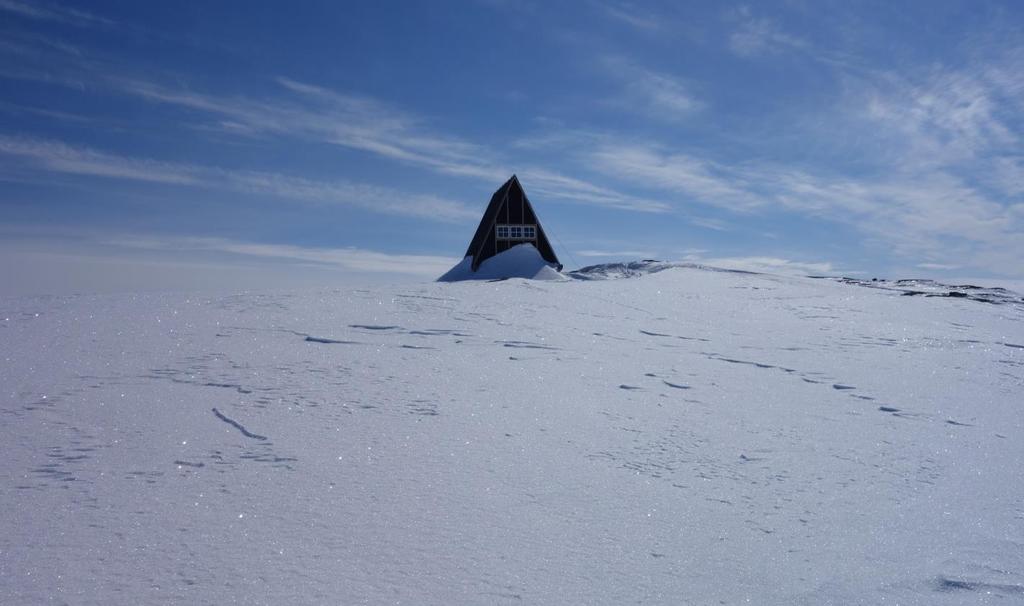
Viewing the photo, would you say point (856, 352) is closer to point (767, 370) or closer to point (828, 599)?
point (767, 370)

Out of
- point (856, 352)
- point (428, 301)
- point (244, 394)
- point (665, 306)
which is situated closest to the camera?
point (244, 394)

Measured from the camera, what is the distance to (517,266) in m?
20.8

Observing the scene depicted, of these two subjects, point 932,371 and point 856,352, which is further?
point 856,352

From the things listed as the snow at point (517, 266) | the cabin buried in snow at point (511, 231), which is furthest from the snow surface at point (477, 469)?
the cabin buried in snow at point (511, 231)

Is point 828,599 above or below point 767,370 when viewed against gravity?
below

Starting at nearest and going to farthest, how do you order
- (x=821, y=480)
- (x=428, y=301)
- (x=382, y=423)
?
(x=821, y=480) < (x=382, y=423) < (x=428, y=301)

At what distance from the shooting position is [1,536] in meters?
2.57

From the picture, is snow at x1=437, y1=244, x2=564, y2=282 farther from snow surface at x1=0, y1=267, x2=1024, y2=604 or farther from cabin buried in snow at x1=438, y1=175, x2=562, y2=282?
snow surface at x1=0, y1=267, x2=1024, y2=604

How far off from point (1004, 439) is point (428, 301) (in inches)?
271

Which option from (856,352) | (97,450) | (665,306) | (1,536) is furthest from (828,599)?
(665,306)

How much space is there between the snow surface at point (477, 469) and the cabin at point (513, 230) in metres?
15.4

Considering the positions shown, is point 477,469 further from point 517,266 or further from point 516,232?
point 516,232

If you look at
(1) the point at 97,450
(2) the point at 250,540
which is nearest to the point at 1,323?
(1) the point at 97,450

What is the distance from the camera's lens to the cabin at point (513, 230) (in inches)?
888
